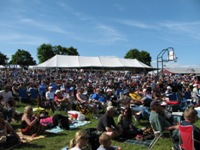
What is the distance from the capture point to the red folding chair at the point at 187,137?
13.0 ft

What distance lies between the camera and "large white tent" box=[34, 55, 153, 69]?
2622 cm

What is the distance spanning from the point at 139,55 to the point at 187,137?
88.5 meters

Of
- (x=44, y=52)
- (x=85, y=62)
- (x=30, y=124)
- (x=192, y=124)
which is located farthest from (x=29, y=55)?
(x=192, y=124)

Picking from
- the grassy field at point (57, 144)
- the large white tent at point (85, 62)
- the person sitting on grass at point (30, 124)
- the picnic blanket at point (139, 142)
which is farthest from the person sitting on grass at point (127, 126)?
the large white tent at point (85, 62)

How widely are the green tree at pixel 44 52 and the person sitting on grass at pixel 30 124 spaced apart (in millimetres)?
73134

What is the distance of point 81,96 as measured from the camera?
424 inches

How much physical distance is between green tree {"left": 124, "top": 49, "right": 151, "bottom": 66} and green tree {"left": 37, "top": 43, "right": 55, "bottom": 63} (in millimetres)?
28361

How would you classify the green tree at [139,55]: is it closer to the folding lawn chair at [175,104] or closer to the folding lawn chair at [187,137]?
the folding lawn chair at [175,104]

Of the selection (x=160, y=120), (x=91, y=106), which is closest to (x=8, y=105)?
(x=91, y=106)

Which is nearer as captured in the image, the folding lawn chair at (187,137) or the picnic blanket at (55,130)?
the folding lawn chair at (187,137)

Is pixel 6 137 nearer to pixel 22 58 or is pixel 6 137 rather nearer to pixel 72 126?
pixel 72 126

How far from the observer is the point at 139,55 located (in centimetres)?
9112

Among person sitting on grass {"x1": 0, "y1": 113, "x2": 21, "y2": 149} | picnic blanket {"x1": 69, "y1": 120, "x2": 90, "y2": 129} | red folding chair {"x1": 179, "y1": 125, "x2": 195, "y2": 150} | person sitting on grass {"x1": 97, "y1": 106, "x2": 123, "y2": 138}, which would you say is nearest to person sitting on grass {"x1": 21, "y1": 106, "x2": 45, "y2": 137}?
person sitting on grass {"x1": 0, "y1": 113, "x2": 21, "y2": 149}

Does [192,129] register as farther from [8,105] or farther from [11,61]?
[11,61]
